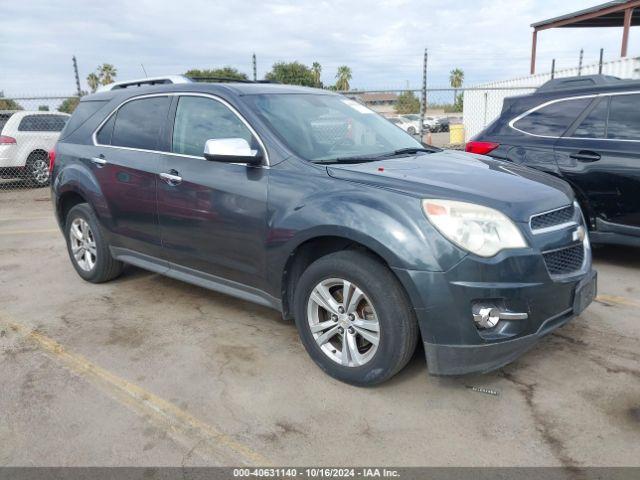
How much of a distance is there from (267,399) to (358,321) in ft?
2.22

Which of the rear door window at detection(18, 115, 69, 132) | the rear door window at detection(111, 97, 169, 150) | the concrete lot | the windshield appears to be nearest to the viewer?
the concrete lot

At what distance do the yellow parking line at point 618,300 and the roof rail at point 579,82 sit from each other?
2.17 meters

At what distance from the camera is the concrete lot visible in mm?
2645

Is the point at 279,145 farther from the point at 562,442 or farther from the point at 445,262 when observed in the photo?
the point at 562,442

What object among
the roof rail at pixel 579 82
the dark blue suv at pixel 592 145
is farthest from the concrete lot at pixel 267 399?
the roof rail at pixel 579 82

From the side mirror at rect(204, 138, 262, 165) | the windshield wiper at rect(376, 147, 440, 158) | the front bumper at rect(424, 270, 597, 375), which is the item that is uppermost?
the side mirror at rect(204, 138, 262, 165)

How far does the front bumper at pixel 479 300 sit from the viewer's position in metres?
2.75

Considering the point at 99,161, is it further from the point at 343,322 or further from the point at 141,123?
the point at 343,322

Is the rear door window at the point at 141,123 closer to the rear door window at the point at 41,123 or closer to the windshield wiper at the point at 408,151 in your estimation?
the windshield wiper at the point at 408,151

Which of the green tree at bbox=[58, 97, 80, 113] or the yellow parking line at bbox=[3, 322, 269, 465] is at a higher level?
the green tree at bbox=[58, 97, 80, 113]

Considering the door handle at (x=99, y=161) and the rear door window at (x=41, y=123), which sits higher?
the rear door window at (x=41, y=123)

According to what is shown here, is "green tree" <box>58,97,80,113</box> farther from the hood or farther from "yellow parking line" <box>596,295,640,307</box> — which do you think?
"yellow parking line" <box>596,295,640,307</box>

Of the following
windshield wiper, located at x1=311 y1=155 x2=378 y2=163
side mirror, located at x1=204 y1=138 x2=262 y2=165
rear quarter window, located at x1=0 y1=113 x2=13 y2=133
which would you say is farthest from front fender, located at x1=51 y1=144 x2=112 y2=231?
rear quarter window, located at x1=0 y1=113 x2=13 y2=133

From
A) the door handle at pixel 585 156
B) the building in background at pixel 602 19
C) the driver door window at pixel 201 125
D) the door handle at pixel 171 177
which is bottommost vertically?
the door handle at pixel 585 156
